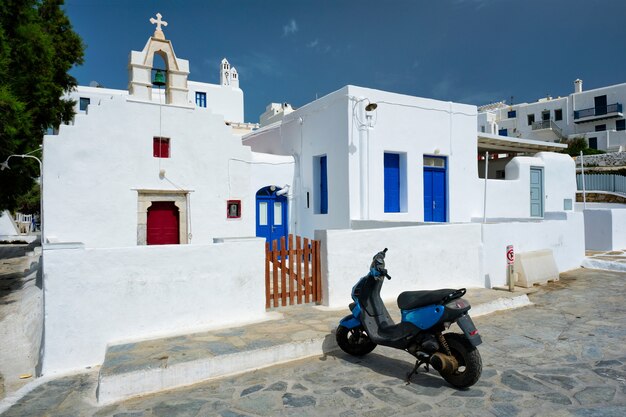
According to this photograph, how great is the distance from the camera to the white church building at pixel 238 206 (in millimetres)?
5508

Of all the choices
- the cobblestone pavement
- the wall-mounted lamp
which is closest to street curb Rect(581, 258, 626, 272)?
the cobblestone pavement

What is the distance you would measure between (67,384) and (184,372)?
141 cm

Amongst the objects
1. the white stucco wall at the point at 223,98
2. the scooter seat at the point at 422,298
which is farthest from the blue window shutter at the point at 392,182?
the white stucco wall at the point at 223,98

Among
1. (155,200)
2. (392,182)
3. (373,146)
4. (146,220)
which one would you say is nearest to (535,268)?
(392,182)

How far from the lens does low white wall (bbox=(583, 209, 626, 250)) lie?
15352 millimetres

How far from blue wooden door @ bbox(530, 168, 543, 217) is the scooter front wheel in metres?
13.8

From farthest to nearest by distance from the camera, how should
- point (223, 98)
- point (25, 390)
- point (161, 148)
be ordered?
1. point (223, 98)
2. point (161, 148)
3. point (25, 390)

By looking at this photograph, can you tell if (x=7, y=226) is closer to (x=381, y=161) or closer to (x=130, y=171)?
(x=130, y=171)

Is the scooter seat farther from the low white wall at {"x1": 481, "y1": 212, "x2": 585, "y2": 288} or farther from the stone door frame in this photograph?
the stone door frame

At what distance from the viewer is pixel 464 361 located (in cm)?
417

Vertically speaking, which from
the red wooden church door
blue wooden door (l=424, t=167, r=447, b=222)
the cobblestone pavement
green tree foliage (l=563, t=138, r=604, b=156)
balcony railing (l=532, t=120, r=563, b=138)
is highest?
balcony railing (l=532, t=120, r=563, b=138)

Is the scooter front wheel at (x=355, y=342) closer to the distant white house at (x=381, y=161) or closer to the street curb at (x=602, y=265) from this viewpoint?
the distant white house at (x=381, y=161)

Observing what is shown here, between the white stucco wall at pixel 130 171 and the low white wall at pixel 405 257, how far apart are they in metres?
4.27

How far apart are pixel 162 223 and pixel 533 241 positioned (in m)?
9.26
